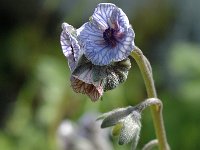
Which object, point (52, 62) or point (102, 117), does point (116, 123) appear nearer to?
point (102, 117)

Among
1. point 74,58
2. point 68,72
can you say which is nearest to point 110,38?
point 74,58

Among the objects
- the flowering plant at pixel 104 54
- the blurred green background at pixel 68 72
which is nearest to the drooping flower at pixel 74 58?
the flowering plant at pixel 104 54

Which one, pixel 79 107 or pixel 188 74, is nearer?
pixel 79 107

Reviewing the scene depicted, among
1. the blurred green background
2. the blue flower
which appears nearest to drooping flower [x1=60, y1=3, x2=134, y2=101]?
the blue flower

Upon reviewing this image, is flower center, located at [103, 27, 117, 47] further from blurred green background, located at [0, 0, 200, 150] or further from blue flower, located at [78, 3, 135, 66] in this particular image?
blurred green background, located at [0, 0, 200, 150]

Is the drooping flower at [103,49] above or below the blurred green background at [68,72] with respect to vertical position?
above

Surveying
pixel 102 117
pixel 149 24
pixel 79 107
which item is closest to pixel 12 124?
pixel 79 107

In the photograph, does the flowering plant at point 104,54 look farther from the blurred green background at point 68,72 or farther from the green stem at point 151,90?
the blurred green background at point 68,72
